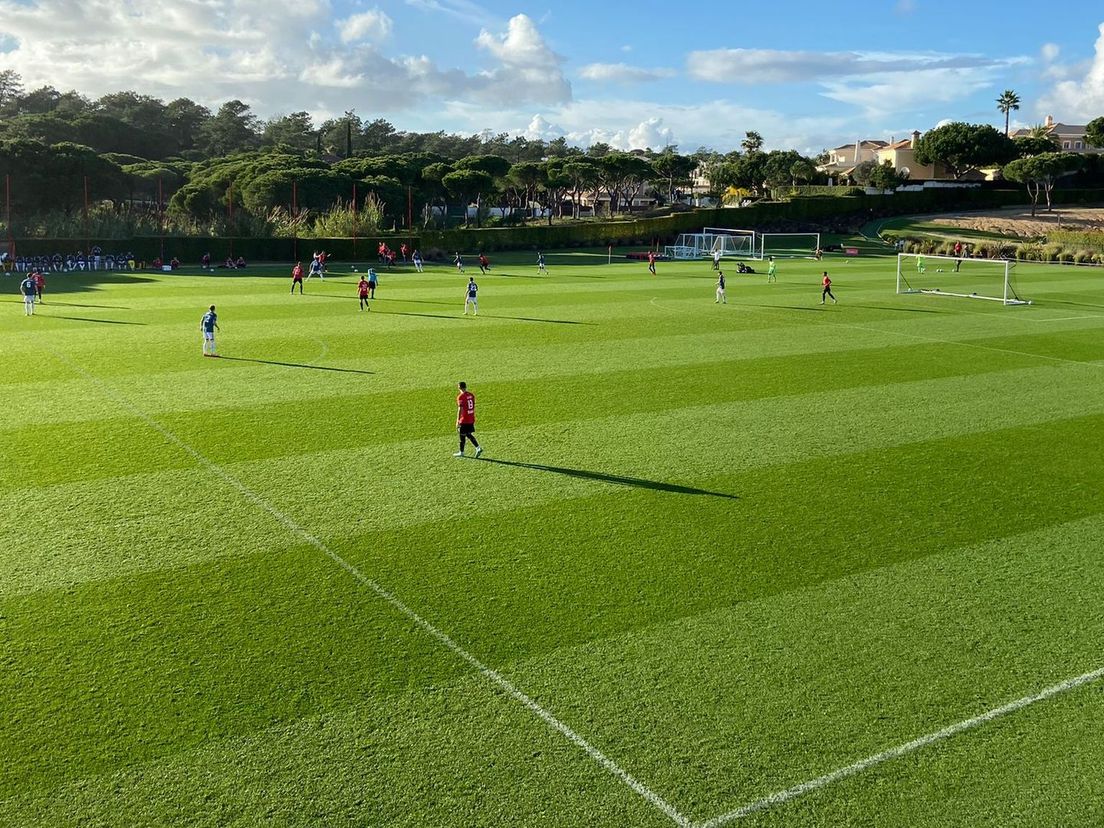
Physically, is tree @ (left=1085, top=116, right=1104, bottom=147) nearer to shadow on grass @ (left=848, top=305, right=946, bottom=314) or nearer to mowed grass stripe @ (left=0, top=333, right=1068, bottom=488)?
shadow on grass @ (left=848, top=305, right=946, bottom=314)

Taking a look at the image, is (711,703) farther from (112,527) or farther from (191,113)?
(191,113)

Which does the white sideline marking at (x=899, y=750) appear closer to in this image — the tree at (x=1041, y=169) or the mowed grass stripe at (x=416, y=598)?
the mowed grass stripe at (x=416, y=598)

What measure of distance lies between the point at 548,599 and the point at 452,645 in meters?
1.58

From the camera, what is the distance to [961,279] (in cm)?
5891

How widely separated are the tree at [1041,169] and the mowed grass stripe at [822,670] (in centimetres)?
11022

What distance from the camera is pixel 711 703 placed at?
931 centimetres

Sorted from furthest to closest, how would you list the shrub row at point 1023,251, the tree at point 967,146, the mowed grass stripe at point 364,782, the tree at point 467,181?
1. the tree at point 967,146
2. the tree at point 467,181
3. the shrub row at point 1023,251
4. the mowed grass stripe at point 364,782

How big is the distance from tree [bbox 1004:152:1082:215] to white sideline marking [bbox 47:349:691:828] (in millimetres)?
111954

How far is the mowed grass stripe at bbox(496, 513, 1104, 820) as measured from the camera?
8.54 m

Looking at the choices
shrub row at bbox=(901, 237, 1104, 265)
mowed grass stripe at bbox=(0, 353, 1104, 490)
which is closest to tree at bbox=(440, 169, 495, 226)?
shrub row at bbox=(901, 237, 1104, 265)

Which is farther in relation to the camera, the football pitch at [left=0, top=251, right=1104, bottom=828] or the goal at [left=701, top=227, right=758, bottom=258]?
the goal at [left=701, top=227, right=758, bottom=258]

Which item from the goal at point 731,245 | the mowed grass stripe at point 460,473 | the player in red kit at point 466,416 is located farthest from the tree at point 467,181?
the player in red kit at point 466,416

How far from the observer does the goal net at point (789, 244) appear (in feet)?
273

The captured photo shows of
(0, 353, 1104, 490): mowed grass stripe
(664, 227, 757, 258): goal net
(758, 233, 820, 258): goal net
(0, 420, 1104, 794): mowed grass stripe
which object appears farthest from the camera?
(758, 233, 820, 258): goal net
